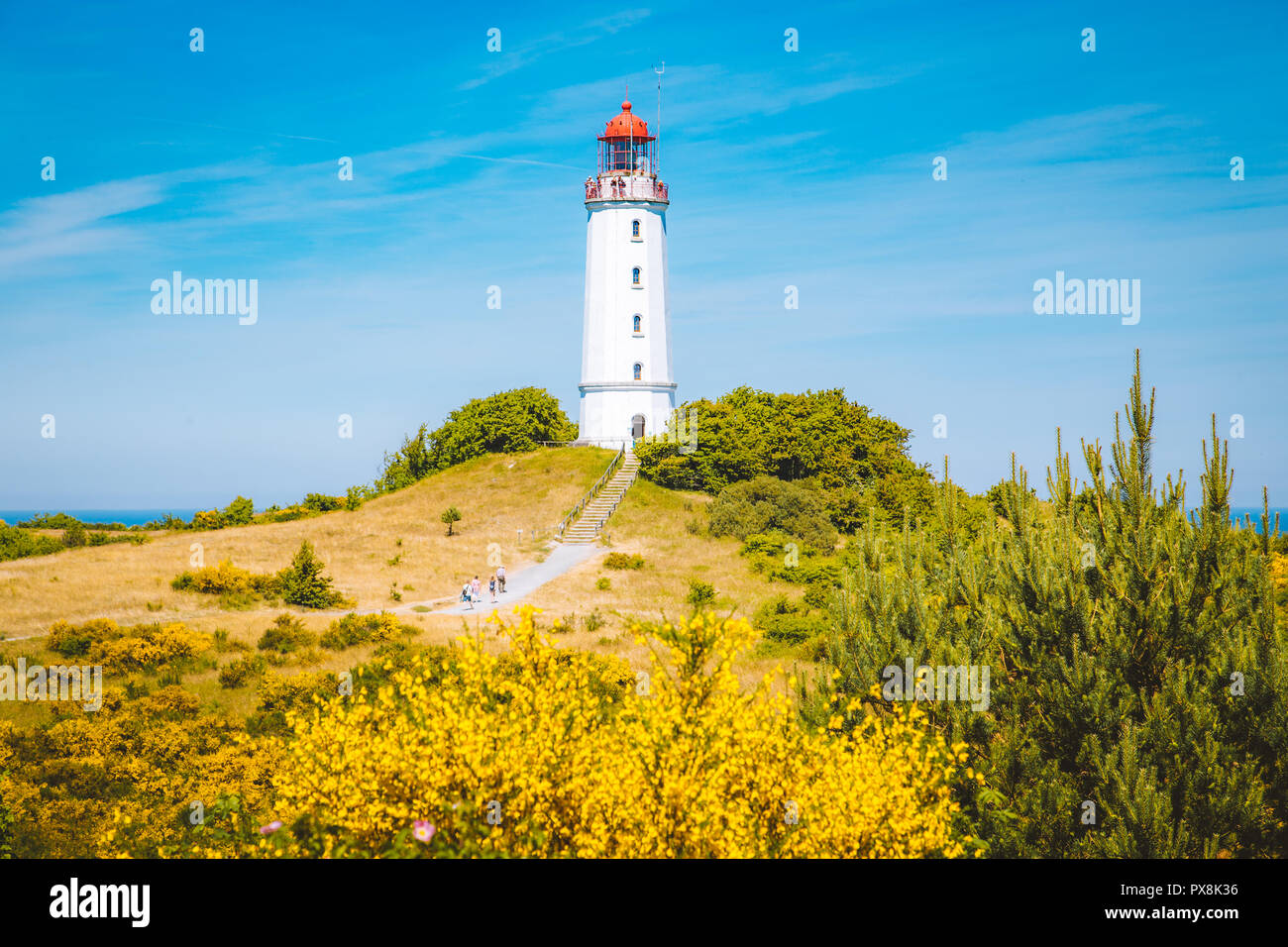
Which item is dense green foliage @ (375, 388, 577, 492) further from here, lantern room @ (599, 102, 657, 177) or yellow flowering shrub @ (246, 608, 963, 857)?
yellow flowering shrub @ (246, 608, 963, 857)

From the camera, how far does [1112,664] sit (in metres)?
13.5

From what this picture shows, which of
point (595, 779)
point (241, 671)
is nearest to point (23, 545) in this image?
point (241, 671)

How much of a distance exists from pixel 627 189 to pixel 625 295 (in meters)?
6.63

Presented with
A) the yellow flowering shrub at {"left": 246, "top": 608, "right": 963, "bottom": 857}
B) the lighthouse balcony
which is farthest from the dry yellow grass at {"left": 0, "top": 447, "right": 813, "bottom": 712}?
the lighthouse balcony

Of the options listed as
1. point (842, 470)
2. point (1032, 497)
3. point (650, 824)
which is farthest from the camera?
point (842, 470)

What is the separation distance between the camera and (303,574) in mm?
36562

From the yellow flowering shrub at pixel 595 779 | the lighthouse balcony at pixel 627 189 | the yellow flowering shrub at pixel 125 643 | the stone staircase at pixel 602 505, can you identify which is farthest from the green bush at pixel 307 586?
the lighthouse balcony at pixel 627 189

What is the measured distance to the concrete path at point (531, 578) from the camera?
3606cm

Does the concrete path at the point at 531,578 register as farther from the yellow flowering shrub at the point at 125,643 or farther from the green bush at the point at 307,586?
the yellow flowering shrub at the point at 125,643

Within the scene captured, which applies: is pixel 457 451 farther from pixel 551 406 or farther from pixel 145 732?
pixel 145 732

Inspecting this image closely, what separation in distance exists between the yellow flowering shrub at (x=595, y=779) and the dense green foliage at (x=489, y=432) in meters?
56.0

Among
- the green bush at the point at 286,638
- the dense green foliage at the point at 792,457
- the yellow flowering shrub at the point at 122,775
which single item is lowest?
the yellow flowering shrub at the point at 122,775
